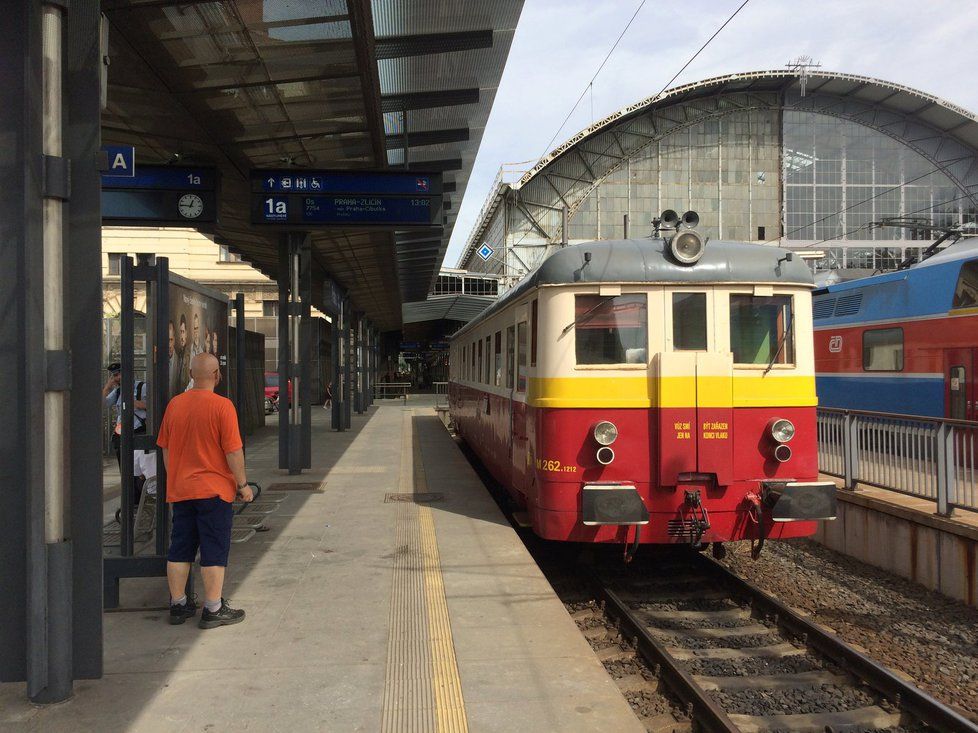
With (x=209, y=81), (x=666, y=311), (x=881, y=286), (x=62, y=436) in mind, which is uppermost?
(x=209, y=81)

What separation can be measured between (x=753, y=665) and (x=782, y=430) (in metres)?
1.93

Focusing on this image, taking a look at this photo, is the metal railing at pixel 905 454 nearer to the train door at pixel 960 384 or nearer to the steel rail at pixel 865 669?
the train door at pixel 960 384

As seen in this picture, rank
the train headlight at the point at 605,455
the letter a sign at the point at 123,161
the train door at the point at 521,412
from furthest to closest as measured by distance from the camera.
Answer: the train door at the point at 521,412 < the train headlight at the point at 605,455 < the letter a sign at the point at 123,161

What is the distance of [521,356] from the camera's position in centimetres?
721

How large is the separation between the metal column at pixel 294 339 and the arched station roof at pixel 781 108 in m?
32.7

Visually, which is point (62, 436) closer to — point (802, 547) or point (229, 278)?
point (802, 547)

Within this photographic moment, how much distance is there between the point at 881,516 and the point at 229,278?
2959 cm

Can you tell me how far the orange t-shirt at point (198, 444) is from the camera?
180 inches

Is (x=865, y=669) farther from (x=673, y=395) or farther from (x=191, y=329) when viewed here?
(x=191, y=329)

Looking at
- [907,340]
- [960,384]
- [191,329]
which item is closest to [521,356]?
[191,329]

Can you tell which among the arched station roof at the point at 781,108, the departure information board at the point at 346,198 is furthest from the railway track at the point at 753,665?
the arched station roof at the point at 781,108

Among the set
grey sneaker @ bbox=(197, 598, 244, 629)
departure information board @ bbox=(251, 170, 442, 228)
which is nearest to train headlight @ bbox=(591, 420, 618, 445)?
grey sneaker @ bbox=(197, 598, 244, 629)

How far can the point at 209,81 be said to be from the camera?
752cm

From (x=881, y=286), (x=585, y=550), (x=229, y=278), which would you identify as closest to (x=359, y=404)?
(x=229, y=278)
